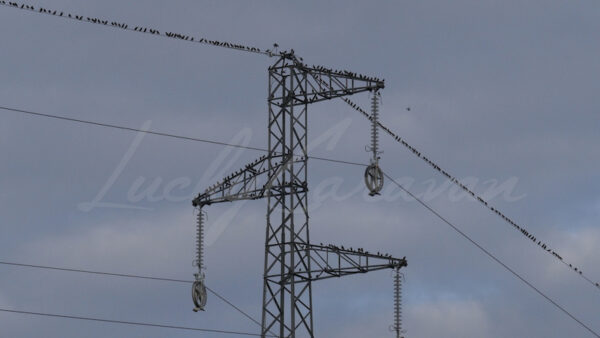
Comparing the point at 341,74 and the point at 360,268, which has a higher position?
the point at 341,74

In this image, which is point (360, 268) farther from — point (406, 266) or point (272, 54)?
point (272, 54)

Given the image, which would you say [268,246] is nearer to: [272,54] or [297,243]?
[297,243]

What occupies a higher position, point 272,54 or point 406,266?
point 272,54

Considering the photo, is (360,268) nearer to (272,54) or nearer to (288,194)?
(288,194)

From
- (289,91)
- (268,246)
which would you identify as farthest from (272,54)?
(268,246)

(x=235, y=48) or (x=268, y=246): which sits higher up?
(x=235, y=48)

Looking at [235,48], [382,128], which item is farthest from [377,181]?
[235,48]

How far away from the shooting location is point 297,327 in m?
80.4

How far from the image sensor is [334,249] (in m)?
81.6

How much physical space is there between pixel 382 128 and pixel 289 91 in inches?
165

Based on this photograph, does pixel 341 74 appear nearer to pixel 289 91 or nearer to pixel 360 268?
pixel 289 91

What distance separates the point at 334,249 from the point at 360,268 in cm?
124

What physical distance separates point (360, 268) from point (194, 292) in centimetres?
701

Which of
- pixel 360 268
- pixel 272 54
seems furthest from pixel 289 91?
pixel 360 268
